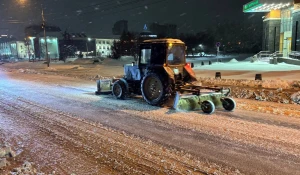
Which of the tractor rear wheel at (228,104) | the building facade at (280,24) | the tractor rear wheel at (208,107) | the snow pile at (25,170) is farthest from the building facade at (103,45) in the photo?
the snow pile at (25,170)

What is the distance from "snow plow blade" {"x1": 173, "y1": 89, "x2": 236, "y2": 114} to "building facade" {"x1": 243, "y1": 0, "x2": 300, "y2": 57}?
2351cm

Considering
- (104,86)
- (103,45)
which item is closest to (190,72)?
(104,86)

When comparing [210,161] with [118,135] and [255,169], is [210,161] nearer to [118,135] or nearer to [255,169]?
[255,169]

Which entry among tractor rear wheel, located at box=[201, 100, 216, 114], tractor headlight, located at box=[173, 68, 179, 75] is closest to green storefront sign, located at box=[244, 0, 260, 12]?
tractor headlight, located at box=[173, 68, 179, 75]

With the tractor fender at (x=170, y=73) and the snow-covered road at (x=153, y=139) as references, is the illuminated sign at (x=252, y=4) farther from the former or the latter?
the tractor fender at (x=170, y=73)

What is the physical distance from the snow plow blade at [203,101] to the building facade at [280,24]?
2351 cm

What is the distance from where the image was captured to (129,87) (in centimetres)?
1022

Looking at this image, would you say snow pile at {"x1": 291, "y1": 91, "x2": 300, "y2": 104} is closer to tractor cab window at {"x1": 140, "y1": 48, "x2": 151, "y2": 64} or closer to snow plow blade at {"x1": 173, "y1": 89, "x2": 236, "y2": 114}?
snow plow blade at {"x1": 173, "y1": 89, "x2": 236, "y2": 114}

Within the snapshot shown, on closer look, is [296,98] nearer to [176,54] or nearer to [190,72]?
[190,72]

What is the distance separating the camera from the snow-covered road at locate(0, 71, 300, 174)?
14.9 ft

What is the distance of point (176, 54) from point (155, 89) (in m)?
1.43

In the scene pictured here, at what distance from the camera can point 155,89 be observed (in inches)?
352

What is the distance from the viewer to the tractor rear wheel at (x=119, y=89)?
10137 mm

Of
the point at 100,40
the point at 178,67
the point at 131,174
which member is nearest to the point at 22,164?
the point at 131,174
